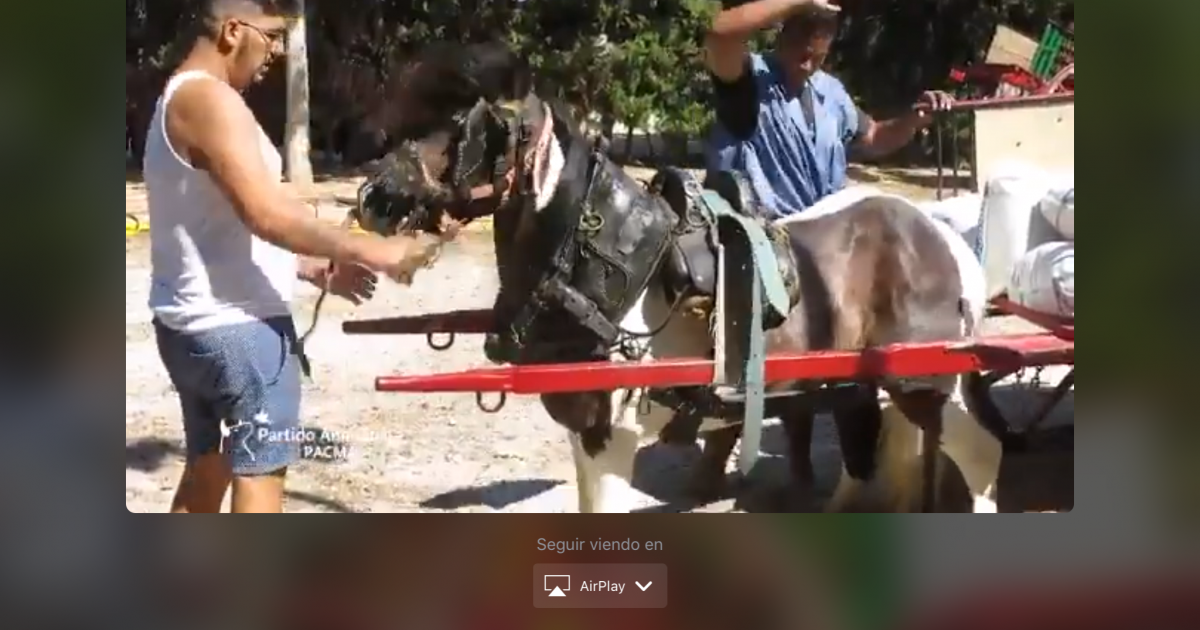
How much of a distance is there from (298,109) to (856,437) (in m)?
0.69

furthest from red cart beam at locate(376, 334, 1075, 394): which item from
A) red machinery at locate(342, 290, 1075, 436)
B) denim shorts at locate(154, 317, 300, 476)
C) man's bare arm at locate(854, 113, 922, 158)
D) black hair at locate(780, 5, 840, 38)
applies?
black hair at locate(780, 5, 840, 38)

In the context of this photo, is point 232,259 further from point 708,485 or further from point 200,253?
point 708,485

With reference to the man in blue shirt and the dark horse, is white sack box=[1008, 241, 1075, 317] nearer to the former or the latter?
the dark horse

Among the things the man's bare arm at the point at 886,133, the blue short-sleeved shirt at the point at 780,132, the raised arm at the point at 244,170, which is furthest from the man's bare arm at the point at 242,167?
the man's bare arm at the point at 886,133

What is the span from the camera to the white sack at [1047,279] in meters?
1.61

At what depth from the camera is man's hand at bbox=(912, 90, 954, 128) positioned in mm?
1609

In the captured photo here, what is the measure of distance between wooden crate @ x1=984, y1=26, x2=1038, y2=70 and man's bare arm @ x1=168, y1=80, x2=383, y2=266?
A: 71 cm

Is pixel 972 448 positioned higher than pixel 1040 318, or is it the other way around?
pixel 1040 318

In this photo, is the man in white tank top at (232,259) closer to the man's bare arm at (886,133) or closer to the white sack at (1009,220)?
the man's bare arm at (886,133)

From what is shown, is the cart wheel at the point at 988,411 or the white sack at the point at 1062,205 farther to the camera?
the cart wheel at the point at 988,411

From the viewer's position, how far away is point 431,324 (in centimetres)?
158

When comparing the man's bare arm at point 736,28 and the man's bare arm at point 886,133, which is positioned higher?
the man's bare arm at point 736,28

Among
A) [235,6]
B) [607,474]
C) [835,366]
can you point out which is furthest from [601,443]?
[235,6]
